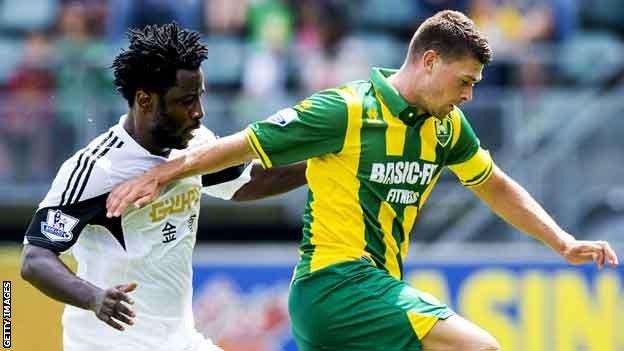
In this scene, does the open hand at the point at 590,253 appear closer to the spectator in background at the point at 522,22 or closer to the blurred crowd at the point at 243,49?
the blurred crowd at the point at 243,49

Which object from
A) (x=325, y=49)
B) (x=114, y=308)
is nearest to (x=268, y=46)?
(x=325, y=49)

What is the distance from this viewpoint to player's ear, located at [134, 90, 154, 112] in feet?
18.9

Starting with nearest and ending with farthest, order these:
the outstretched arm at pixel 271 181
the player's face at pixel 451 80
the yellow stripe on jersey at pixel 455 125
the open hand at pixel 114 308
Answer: the open hand at pixel 114 308, the player's face at pixel 451 80, the yellow stripe on jersey at pixel 455 125, the outstretched arm at pixel 271 181

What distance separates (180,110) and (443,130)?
116cm

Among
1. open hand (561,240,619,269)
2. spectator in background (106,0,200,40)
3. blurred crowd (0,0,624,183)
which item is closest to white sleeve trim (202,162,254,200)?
open hand (561,240,619,269)

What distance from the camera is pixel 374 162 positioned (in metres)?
5.92

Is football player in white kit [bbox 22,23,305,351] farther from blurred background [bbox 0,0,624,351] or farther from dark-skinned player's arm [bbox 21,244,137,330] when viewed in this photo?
blurred background [bbox 0,0,624,351]

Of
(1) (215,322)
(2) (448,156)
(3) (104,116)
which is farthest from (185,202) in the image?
(3) (104,116)

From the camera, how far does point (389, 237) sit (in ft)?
19.7

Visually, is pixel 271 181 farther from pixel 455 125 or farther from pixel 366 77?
pixel 366 77

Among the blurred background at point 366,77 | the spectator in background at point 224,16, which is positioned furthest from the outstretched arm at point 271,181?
the spectator in background at point 224,16

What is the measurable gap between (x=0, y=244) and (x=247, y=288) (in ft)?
10.8

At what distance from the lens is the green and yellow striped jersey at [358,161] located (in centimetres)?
584

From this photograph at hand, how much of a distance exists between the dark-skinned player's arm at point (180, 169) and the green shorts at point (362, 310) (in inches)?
24.9
